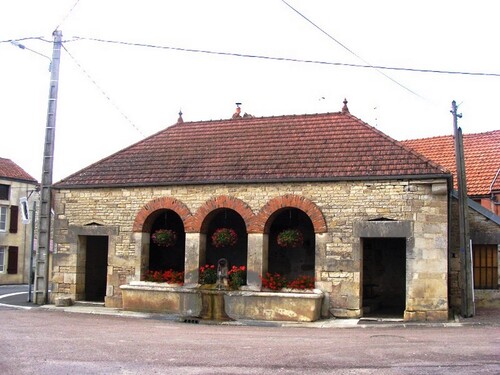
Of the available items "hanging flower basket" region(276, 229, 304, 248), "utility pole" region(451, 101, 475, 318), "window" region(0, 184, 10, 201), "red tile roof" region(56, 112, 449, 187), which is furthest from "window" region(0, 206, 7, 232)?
"utility pole" region(451, 101, 475, 318)

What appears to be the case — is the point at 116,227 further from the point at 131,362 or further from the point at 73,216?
the point at 131,362

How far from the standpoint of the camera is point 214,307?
16.6 meters

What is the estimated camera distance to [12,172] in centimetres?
3834

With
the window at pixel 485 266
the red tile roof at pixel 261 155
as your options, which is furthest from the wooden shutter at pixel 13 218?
the window at pixel 485 266

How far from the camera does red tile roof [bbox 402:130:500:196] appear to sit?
22.3 meters

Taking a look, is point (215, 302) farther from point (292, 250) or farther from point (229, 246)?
point (292, 250)

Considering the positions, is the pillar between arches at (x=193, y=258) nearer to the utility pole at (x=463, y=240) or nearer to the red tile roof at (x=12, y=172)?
the utility pole at (x=463, y=240)

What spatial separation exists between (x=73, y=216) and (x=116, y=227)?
5.23 feet

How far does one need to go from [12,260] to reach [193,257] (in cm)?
2372

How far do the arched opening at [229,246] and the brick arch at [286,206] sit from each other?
2.39 meters

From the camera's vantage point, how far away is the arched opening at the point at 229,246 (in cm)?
1952

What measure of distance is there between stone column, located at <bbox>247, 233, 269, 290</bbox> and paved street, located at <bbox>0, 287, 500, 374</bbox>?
2132 mm

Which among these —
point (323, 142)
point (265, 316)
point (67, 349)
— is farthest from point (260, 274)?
point (67, 349)

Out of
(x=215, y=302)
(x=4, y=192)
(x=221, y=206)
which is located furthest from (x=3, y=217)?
(x=215, y=302)
